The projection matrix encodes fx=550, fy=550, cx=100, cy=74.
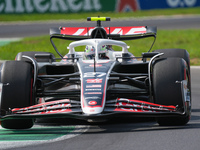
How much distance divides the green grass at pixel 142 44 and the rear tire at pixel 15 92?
997cm

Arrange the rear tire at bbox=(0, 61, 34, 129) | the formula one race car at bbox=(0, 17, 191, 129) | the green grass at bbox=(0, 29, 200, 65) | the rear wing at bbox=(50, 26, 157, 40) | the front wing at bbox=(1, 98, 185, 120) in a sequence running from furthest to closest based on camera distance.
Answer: the green grass at bbox=(0, 29, 200, 65), the rear wing at bbox=(50, 26, 157, 40), the rear tire at bbox=(0, 61, 34, 129), the formula one race car at bbox=(0, 17, 191, 129), the front wing at bbox=(1, 98, 185, 120)

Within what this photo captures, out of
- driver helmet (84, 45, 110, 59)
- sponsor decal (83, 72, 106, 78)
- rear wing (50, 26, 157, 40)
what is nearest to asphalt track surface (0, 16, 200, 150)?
sponsor decal (83, 72, 106, 78)

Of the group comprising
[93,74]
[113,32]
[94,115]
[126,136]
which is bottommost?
[126,136]

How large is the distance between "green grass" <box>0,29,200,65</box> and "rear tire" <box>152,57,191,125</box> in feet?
30.9

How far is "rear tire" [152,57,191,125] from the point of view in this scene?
750 centimetres

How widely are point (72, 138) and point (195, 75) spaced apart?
7.58 metres

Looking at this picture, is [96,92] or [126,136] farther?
[96,92]

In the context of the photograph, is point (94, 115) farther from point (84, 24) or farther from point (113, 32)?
point (84, 24)

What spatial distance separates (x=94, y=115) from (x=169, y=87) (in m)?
1.28

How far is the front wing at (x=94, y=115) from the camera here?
6.91 metres

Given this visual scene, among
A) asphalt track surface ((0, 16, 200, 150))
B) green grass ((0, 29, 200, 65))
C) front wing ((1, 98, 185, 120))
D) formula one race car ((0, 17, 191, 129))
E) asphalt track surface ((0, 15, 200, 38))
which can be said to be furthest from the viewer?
asphalt track surface ((0, 15, 200, 38))

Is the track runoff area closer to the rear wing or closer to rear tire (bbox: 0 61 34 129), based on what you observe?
rear tire (bbox: 0 61 34 129)

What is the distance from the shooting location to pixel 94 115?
6797 millimetres

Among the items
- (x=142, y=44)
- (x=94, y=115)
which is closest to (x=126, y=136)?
(x=94, y=115)
